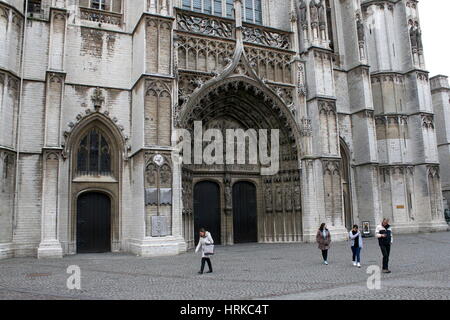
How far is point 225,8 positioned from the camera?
808 inches

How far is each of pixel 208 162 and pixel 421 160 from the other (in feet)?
40.7

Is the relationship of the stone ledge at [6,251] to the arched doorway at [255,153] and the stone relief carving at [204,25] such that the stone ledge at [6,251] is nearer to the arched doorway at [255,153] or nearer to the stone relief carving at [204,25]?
the arched doorway at [255,153]

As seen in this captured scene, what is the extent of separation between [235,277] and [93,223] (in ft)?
28.2

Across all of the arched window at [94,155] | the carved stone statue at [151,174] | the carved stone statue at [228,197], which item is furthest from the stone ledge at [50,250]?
the carved stone statue at [228,197]

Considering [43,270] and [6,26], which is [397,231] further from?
[6,26]

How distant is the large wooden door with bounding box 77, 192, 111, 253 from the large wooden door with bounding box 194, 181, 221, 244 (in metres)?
4.09

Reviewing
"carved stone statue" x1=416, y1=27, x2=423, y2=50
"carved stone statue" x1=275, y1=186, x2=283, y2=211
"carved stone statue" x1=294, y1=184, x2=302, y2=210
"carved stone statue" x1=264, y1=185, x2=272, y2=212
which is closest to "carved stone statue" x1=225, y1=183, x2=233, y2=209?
"carved stone statue" x1=264, y1=185, x2=272, y2=212

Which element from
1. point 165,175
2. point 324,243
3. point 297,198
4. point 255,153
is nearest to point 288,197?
point 297,198

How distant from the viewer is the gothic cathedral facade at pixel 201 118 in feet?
49.0

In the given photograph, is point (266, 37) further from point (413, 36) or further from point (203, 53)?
point (413, 36)

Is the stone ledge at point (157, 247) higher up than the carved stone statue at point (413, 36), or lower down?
lower down

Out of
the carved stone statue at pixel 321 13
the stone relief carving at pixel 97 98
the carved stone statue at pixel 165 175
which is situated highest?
the carved stone statue at pixel 321 13

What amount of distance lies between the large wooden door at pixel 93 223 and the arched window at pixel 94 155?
0.95 meters
